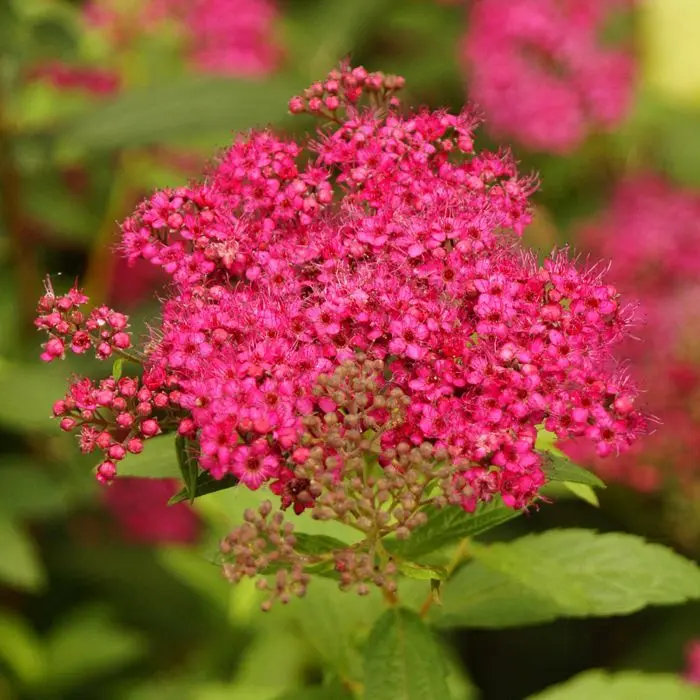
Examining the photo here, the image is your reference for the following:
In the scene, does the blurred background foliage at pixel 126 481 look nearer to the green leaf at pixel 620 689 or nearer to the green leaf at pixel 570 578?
the green leaf at pixel 620 689

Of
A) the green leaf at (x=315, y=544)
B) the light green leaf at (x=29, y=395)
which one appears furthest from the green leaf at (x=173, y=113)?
the green leaf at (x=315, y=544)

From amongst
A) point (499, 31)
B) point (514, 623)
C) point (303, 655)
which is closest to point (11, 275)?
point (303, 655)

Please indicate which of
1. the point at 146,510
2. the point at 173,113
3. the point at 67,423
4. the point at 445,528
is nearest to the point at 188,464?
the point at 67,423

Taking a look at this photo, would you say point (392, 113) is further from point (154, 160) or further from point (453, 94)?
point (453, 94)

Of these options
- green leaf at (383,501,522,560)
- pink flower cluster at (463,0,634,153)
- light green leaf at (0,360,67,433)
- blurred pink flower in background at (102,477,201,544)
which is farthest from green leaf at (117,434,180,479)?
pink flower cluster at (463,0,634,153)

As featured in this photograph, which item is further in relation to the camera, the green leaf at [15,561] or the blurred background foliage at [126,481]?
the blurred background foliage at [126,481]

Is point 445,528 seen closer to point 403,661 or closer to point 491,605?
point 403,661
